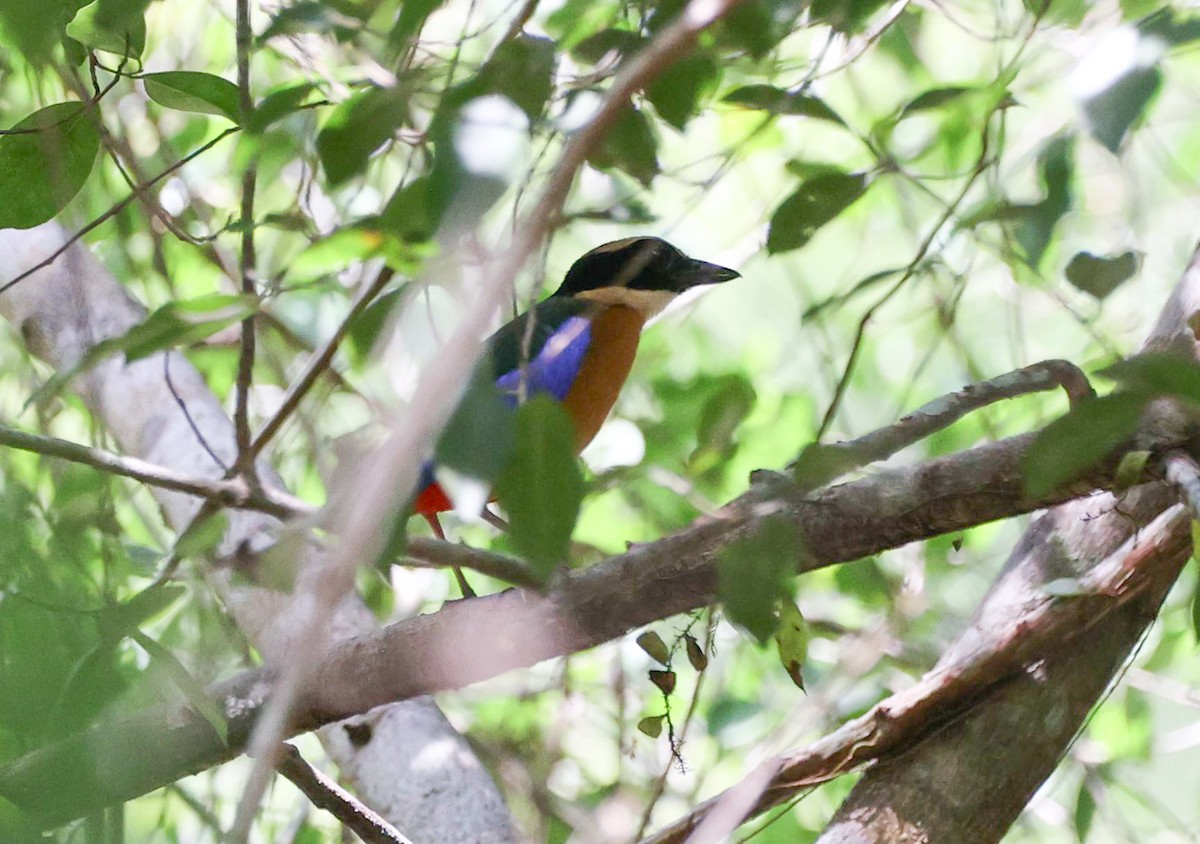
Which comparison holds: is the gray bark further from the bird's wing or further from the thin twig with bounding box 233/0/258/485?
the bird's wing

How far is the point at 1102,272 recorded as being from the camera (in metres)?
1.85

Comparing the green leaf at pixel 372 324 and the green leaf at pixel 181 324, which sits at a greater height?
the green leaf at pixel 181 324

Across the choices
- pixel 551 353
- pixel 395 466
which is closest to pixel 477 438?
pixel 395 466

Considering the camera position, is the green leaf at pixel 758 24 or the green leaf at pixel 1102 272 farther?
the green leaf at pixel 1102 272

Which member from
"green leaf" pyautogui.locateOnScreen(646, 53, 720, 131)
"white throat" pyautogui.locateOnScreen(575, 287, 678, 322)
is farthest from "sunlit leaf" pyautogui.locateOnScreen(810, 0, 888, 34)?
"white throat" pyautogui.locateOnScreen(575, 287, 678, 322)

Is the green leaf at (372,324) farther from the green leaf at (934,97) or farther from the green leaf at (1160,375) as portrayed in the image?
the green leaf at (934,97)

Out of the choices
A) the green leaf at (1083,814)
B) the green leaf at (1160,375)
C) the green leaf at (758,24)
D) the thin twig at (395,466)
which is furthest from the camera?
the green leaf at (1083,814)

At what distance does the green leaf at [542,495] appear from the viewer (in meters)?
1.07

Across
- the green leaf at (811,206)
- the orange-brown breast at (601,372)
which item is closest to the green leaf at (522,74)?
the green leaf at (811,206)

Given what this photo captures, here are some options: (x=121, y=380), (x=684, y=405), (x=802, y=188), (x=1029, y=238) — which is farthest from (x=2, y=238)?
(x=1029, y=238)

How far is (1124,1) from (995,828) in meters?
1.20

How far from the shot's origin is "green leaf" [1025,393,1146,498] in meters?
1.16

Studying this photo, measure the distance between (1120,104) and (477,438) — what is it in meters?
0.75

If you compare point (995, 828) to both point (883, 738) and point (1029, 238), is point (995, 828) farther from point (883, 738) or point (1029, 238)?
point (1029, 238)
